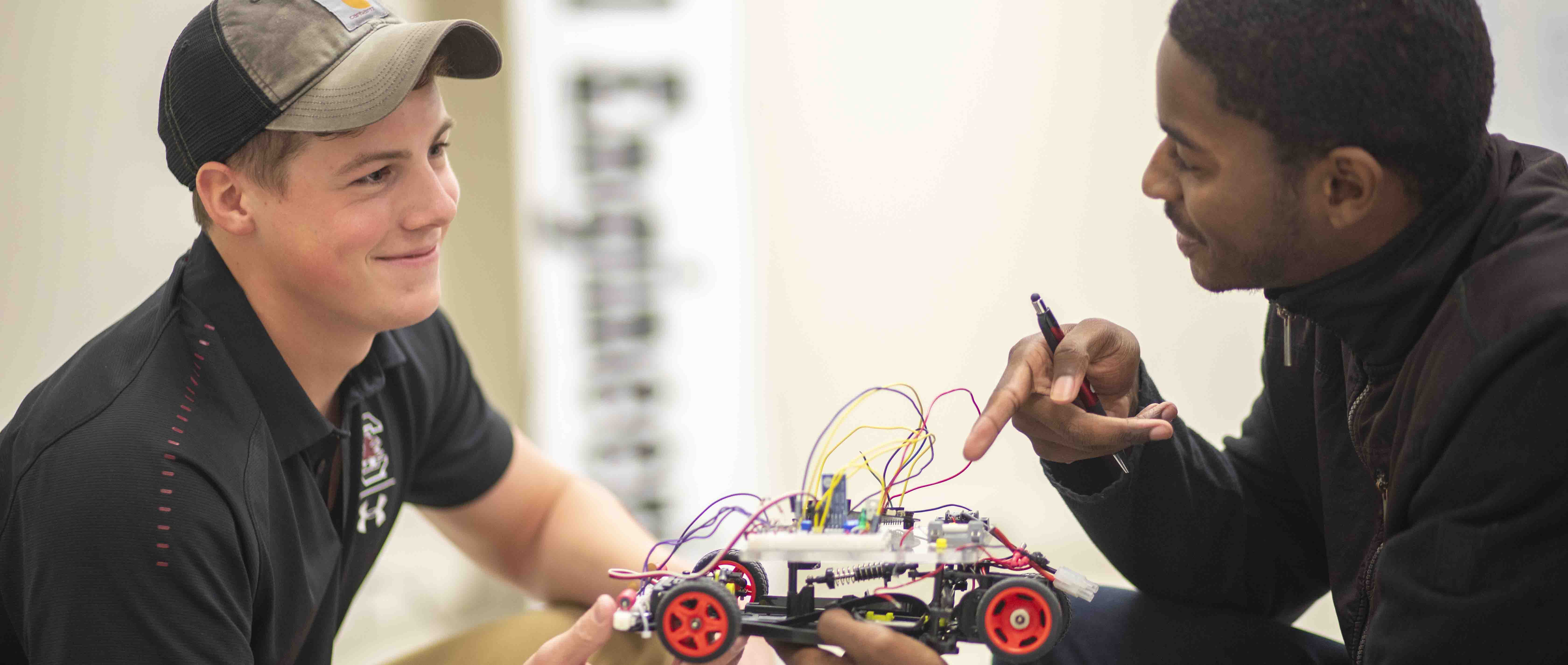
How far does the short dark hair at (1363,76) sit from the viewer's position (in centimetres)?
88

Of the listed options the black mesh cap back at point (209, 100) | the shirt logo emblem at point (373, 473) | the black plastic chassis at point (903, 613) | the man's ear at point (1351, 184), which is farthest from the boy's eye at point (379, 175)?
the man's ear at point (1351, 184)

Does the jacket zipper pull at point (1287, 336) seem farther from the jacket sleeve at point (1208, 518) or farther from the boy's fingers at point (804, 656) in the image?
the boy's fingers at point (804, 656)

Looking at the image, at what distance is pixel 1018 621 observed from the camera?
917 millimetres

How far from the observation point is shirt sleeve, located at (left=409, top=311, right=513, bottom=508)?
4.90ft

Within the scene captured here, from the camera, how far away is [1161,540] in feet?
4.09

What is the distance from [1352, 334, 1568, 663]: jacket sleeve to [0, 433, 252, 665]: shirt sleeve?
1053 mm

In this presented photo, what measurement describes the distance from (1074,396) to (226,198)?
3.02 ft

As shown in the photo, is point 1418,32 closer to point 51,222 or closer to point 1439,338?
point 1439,338

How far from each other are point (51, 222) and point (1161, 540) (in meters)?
1.94

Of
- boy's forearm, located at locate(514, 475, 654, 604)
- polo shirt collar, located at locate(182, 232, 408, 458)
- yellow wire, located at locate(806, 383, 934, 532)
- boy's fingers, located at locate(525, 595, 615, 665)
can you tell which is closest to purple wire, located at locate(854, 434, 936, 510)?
yellow wire, located at locate(806, 383, 934, 532)

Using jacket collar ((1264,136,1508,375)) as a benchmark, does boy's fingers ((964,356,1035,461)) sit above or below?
below

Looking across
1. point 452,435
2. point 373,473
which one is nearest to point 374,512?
point 373,473

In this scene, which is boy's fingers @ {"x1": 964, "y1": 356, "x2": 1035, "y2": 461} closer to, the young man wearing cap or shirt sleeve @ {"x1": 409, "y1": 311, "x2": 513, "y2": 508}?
the young man wearing cap

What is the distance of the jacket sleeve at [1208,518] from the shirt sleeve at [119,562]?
85cm
